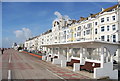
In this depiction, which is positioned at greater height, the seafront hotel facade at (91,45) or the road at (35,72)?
the seafront hotel facade at (91,45)

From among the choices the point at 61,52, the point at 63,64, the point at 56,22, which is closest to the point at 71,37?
the point at 56,22

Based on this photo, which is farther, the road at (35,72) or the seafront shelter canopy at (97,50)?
the seafront shelter canopy at (97,50)

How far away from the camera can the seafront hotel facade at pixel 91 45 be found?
1216 cm

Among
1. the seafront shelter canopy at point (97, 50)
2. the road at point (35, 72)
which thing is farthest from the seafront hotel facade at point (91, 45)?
the road at point (35, 72)

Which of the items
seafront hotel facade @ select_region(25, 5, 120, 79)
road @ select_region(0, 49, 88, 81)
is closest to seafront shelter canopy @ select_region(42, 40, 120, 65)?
seafront hotel facade @ select_region(25, 5, 120, 79)

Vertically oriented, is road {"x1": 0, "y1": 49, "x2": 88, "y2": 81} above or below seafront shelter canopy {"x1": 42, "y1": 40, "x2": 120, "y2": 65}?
below

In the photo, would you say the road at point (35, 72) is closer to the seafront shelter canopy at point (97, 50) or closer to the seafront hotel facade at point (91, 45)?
the seafront hotel facade at point (91, 45)

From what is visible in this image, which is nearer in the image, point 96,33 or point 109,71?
point 109,71

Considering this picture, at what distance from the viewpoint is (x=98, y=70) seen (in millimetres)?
11320

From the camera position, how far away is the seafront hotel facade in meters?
12.2

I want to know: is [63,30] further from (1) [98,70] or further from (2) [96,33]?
(1) [98,70]

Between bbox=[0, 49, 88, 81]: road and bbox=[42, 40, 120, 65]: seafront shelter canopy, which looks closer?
bbox=[0, 49, 88, 81]: road

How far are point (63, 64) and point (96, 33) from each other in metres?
22.7

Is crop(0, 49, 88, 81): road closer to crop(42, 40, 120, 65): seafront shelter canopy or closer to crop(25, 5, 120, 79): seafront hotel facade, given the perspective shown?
crop(25, 5, 120, 79): seafront hotel facade
